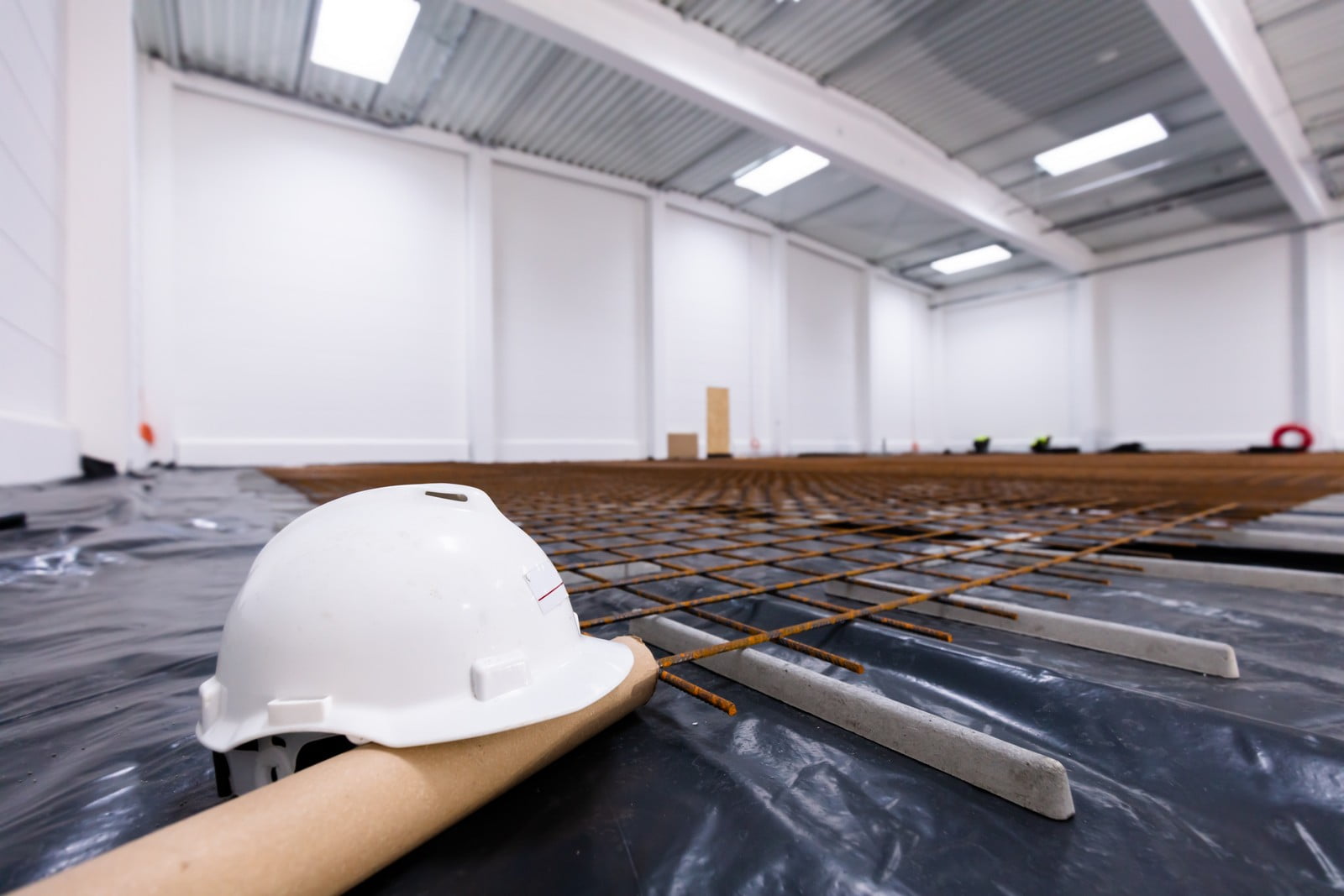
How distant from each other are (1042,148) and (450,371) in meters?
9.41

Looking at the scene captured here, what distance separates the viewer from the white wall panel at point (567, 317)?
9141 millimetres

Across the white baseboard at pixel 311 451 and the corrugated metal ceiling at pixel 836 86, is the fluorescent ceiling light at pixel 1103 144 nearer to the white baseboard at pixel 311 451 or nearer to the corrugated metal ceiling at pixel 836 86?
the corrugated metal ceiling at pixel 836 86

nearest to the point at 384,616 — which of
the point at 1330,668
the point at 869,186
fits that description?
the point at 1330,668

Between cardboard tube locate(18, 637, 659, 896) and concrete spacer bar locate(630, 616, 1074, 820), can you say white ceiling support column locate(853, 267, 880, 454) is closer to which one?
concrete spacer bar locate(630, 616, 1074, 820)

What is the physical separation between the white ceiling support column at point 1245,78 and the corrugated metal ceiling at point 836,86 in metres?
0.40

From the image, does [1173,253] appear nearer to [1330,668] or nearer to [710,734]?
[1330,668]

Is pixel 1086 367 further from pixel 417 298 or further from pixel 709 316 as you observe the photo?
pixel 417 298

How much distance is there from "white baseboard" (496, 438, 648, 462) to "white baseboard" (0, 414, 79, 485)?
4990mm

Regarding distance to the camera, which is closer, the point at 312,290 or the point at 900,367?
the point at 312,290

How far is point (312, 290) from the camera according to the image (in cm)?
Result: 766

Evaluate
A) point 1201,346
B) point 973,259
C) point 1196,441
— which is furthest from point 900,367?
point 1196,441

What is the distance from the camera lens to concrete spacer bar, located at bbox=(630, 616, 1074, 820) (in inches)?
23.6

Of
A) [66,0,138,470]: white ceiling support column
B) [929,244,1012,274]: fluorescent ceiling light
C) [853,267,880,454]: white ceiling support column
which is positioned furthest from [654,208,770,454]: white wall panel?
[66,0,138,470]: white ceiling support column

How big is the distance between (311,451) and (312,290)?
201 centimetres
